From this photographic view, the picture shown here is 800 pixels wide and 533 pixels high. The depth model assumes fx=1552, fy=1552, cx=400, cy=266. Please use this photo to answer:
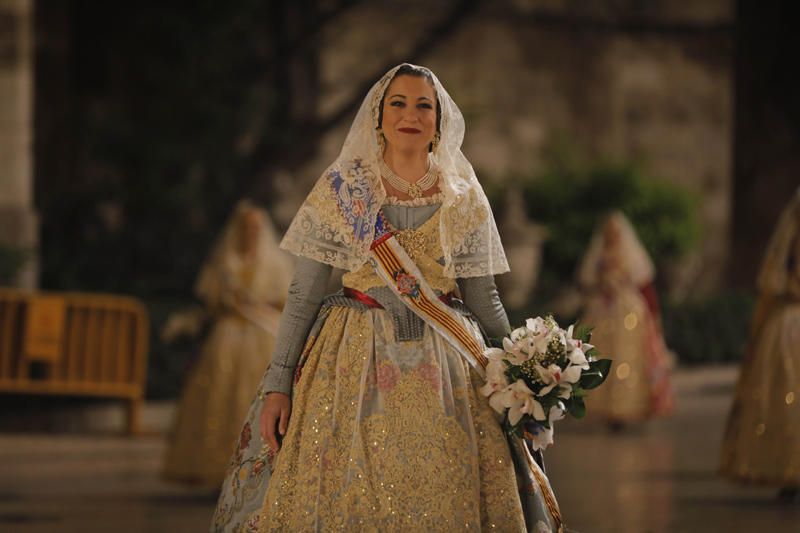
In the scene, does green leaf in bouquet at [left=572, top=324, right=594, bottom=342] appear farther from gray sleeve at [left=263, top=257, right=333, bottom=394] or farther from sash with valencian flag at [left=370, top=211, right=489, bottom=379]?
gray sleeve at [left=263, top=257, right=333, bottom=394]

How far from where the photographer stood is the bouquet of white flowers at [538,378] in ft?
15.2

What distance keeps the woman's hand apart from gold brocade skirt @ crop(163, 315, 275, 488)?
436cm

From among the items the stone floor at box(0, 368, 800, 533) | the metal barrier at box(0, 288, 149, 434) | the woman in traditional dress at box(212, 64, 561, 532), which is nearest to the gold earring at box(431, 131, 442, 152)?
the woman in traditional dress at box(212, 64, 561, 532)

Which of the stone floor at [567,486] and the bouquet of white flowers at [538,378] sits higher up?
the bouquet of white flowers at [538,378]

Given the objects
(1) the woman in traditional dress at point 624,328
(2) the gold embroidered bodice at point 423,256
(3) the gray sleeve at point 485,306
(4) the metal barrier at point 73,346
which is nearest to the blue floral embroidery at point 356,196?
(2) the gold embroidered bodice at point 423,256

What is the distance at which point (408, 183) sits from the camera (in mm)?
4898

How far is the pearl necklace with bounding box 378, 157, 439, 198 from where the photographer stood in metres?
4.89

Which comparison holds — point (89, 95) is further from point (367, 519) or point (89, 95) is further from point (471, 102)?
point (367, 519)

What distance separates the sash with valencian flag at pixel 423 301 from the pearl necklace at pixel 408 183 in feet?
0.49

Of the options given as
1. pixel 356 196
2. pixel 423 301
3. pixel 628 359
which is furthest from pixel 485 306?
pixel 628 359

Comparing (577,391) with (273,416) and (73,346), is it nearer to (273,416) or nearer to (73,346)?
(273,416)

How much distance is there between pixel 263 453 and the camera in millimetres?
4816

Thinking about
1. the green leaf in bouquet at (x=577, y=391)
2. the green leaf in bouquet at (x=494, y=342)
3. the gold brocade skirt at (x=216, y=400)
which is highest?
the green leaf in bouquet at (x=494, y=342)

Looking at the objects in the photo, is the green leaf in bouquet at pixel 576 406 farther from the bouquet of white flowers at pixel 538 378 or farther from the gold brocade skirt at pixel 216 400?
the gold brocade skirt at pixel 216 400
